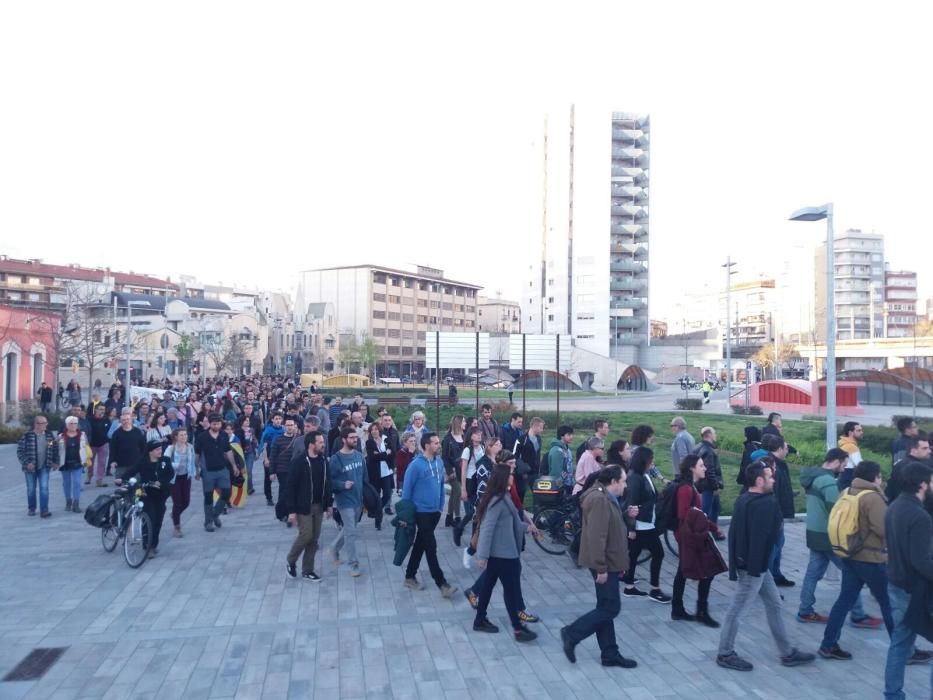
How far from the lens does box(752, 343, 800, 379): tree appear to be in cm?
7931

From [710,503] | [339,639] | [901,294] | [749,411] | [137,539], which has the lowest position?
[339,639]

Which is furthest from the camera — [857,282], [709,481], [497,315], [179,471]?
[497,315]

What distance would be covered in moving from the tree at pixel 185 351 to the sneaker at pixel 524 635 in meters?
66.5

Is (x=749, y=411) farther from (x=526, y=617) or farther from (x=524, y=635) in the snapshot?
(x=524, y=635)

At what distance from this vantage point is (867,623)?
7074 mm

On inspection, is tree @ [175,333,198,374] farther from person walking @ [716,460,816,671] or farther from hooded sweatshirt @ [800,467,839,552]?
person walking @ [716,460,816,671]

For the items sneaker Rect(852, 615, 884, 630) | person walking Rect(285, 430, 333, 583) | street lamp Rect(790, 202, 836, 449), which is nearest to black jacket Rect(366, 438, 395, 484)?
person walking Rect(285, 430, 333, 583)

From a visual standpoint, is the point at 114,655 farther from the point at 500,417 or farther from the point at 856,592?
the point at 500,417

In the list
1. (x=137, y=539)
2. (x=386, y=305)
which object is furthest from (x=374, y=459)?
(x=386, y=305)

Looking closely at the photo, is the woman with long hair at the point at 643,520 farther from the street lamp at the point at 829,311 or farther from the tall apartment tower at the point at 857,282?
the tall apartment tower at the point at 857,282

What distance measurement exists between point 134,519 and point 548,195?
81.9 m

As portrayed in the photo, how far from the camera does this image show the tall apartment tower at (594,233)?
273ft

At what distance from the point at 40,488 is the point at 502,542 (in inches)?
367

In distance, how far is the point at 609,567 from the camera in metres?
6.07
